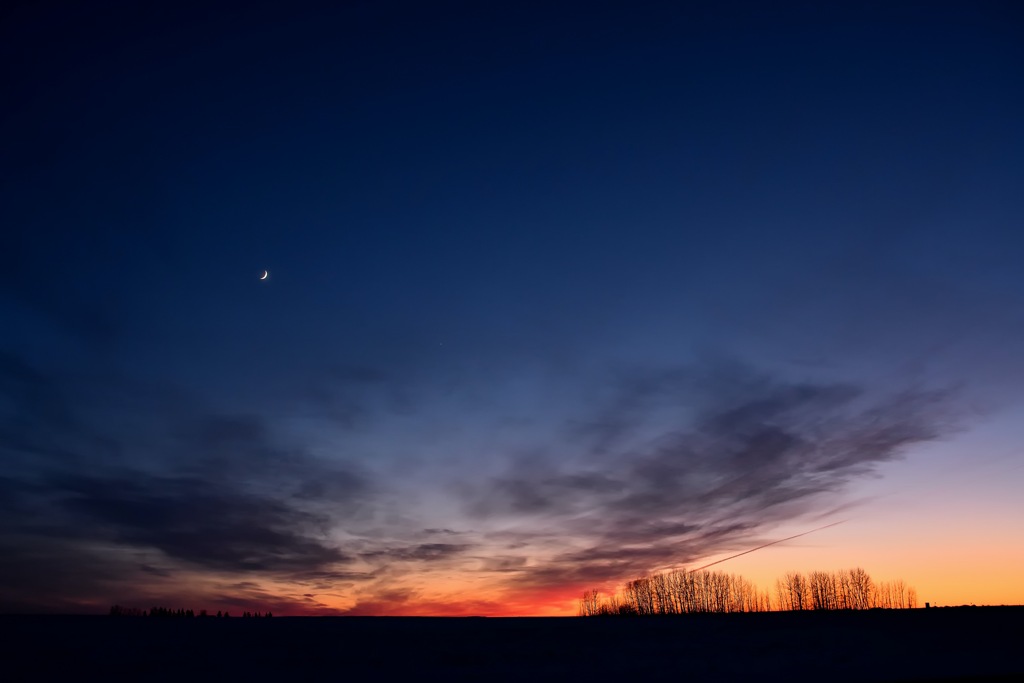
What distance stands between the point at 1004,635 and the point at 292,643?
28923 millimetres

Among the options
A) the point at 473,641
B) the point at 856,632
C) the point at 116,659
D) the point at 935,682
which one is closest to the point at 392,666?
the point at 473,641

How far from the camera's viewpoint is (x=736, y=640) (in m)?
21.9

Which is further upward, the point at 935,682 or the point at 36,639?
the point at 36,639

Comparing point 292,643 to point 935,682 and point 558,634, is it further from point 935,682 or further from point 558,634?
point 935,682

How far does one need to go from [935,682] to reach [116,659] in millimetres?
23107

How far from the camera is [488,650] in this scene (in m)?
19.3

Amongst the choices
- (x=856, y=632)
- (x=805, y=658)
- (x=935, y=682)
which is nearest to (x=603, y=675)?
(x=805, y=658)

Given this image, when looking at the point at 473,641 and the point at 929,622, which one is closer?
the point at 473,641

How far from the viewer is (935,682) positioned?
16906 millimetres

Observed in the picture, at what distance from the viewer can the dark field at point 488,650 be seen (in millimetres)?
16469

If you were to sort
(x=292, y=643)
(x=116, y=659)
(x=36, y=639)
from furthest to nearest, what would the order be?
(x=292, y=643) < (x=36, y=639) < (x=116, y=659)

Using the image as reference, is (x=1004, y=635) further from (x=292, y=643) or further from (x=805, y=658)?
(x=292, y=643)

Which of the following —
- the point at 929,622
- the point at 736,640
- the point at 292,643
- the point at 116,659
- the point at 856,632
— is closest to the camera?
Answer: the point at 116,659

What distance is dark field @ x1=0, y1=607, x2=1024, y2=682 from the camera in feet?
54.0
